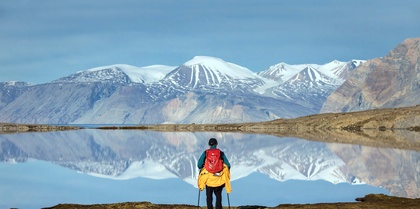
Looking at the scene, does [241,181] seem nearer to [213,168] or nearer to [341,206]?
[341,206]

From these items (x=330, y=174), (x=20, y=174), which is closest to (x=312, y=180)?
(x=330, y=174)

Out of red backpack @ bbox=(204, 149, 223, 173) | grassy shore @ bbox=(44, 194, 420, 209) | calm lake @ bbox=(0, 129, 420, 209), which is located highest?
calm lake @ bbox=(0, 129, 420, 209)

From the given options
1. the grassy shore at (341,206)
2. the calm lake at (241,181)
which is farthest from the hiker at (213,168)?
the calm lake at (241,181)

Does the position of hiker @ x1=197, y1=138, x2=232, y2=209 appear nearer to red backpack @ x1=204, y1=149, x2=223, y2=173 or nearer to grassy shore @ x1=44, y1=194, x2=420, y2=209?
red backpack @ x1=204, y1=149, x2=223, y2=173

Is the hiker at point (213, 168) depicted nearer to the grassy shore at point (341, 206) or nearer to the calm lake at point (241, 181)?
the grassy shore at point (341, 206)

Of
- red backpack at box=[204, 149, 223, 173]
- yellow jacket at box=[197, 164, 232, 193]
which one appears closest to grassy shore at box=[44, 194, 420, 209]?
yellow jacket at box=[197, 164, 232, 193]

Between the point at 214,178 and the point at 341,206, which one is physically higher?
the point at 214,178

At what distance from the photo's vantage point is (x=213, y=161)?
2930cm

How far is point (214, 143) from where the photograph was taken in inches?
1156

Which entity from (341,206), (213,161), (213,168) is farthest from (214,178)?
(341,206)

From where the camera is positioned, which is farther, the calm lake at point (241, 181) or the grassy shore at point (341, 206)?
the calm lake at point (241, 181)

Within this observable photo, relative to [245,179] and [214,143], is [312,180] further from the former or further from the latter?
[214,143]

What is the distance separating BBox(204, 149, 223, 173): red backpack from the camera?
29219 millimetres

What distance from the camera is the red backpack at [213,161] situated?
95.9 ft
